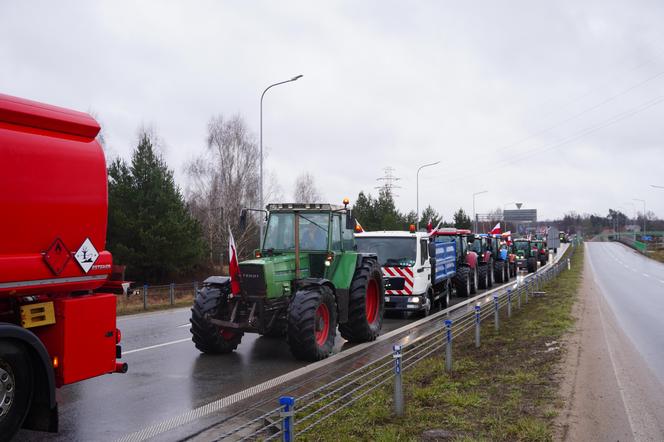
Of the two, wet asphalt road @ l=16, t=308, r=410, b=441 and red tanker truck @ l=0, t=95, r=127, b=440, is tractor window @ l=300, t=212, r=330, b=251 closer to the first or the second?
wet asphalt road @ l=16, t=308, r=410, b=441

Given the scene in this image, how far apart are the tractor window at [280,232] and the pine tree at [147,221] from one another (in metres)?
18.8

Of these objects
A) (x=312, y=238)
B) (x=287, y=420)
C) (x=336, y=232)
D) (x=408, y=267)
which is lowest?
(x=287, y=420)

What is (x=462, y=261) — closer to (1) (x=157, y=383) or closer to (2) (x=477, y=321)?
(2) (x=477, y=321)

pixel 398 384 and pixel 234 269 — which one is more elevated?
pixel 234 269

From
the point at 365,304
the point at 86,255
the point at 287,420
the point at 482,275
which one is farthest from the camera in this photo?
the point at 482,275

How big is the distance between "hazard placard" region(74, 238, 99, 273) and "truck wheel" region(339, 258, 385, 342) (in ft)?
18.5

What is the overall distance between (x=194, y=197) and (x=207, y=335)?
128ft

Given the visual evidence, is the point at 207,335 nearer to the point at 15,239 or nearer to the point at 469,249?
the point at 15,239

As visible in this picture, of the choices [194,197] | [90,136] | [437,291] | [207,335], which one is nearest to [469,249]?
[437,291]

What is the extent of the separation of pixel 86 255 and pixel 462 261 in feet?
57.4

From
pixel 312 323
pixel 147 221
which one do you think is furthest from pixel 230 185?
pixel 312 323

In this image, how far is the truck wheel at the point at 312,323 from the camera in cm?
880

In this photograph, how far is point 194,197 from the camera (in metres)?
47.1

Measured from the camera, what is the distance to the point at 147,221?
28266 millimetres
